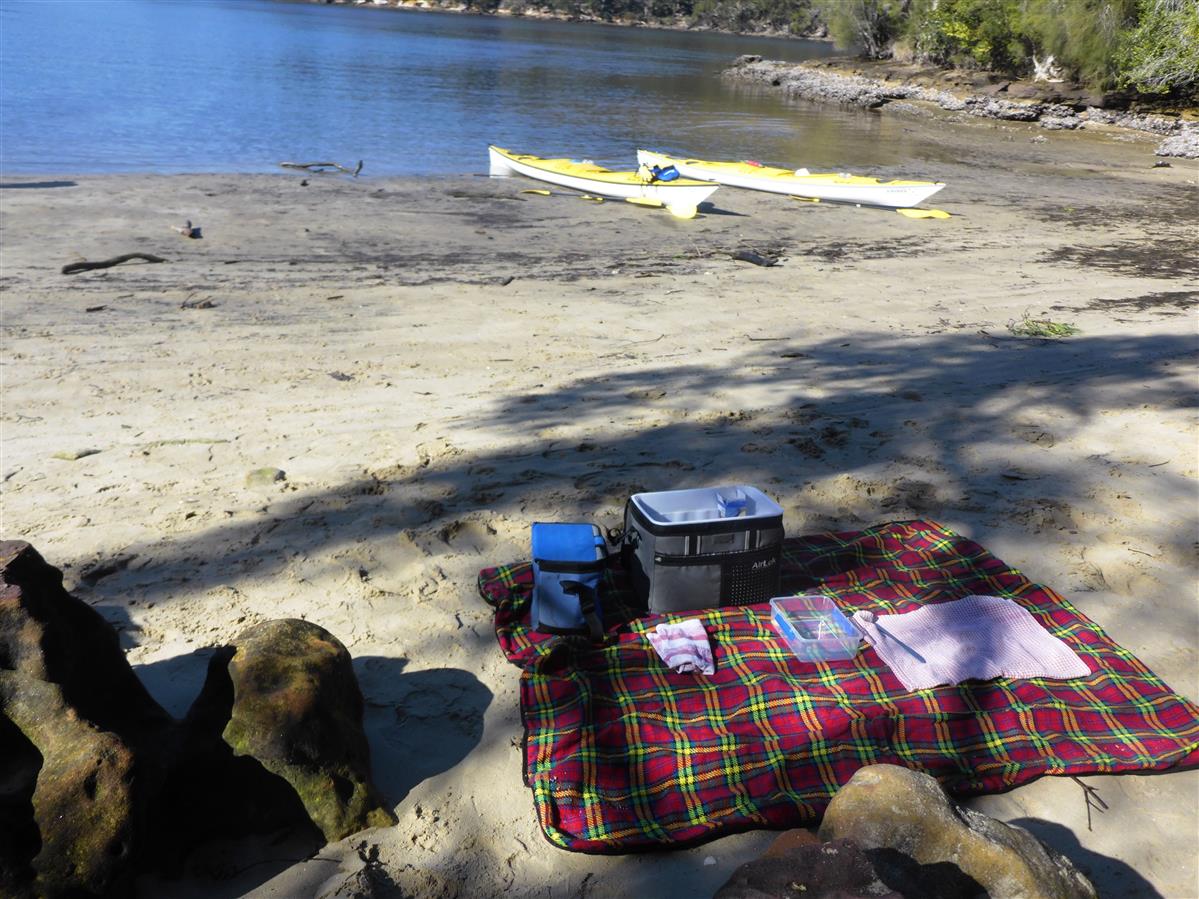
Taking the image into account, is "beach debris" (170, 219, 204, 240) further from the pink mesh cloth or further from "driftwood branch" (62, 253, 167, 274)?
→ the pink mesh cloth

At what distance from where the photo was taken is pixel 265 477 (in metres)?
4.46

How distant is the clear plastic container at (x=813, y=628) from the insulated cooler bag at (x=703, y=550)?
109 mm

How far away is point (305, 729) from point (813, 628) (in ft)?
5.89

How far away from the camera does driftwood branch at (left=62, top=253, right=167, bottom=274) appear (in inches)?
354

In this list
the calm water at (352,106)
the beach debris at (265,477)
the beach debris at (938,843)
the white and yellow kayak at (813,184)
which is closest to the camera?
the beach debris at (938,843)

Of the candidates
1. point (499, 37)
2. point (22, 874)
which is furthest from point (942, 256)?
point (499, 37)

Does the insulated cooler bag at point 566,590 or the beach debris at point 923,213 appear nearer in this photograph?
the insulated cooler bag at point 566,590

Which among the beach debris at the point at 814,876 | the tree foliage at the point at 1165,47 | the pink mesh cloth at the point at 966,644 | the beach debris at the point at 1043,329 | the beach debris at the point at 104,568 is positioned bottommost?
the beach debris at the point at 104,568

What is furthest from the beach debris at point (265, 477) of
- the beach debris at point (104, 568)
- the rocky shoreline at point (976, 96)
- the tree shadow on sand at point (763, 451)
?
the rocky shoreline at point (976, 96)

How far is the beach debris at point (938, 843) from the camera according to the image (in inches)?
74.8

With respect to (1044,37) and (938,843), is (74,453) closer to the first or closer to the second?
(938,843)

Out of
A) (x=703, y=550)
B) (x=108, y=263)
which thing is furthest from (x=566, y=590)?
(x=108, y=263)

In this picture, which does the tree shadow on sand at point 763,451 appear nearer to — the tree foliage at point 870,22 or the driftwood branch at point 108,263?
the driftwood branch at point 108,263

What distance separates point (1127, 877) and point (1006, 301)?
6.94 meters
